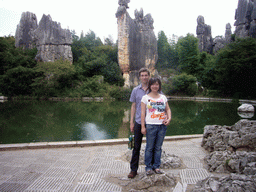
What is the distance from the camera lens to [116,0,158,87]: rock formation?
27.4m

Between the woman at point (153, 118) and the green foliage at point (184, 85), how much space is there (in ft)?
80.5

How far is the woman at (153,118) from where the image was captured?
2699mm

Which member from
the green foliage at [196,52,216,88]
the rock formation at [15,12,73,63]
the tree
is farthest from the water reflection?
the tree

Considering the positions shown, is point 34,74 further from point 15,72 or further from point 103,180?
point 103,180

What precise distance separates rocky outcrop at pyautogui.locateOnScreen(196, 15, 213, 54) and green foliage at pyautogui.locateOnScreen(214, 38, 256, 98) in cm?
1665

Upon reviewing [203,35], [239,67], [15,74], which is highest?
[203,35]

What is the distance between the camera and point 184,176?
2936 mm

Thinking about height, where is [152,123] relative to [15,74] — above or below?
below

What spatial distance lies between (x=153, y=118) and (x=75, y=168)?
5.05 feet

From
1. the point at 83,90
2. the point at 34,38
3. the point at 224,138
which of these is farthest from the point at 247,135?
the point at 34,38

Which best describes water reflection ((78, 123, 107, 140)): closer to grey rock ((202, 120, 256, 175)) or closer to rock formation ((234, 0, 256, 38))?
grey rock ((202, 120, 256, 175))

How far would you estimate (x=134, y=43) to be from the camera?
2925 centimetres

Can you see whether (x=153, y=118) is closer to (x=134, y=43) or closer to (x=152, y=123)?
(x=152, y=123)

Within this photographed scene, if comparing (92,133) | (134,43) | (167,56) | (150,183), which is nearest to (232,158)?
(150,183)
